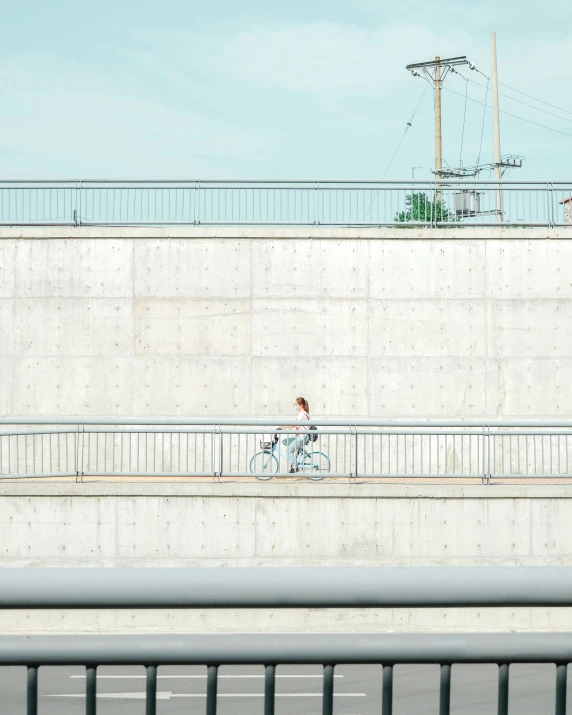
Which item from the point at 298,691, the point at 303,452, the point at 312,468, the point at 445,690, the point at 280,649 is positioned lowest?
the point at 312,468

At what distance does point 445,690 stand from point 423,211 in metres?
21.0

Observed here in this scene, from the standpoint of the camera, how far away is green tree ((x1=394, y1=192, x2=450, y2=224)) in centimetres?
2227

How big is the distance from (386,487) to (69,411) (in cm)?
941

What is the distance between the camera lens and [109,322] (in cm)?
2205

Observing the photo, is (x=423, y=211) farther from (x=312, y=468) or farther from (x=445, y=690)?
(x=445, y=690)

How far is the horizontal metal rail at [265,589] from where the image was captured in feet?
7.47

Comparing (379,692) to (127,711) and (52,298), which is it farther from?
(52,298)

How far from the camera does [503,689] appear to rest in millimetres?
2492

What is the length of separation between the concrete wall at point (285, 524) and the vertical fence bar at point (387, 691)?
43.0 feet

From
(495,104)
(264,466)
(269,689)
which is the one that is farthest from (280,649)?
(495,104)

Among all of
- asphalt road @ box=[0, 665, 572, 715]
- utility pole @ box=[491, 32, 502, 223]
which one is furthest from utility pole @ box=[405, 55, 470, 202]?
asphalt road @ box=[0, 665, 572, 715]

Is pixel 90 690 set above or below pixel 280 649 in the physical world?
below

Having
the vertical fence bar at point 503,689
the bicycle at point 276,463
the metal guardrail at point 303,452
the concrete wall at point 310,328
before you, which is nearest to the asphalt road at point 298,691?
the vertical fence bar at point 503,689

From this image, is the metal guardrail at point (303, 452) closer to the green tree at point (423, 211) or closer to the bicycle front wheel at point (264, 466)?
the bicycle front wheel at point (264, 466)
